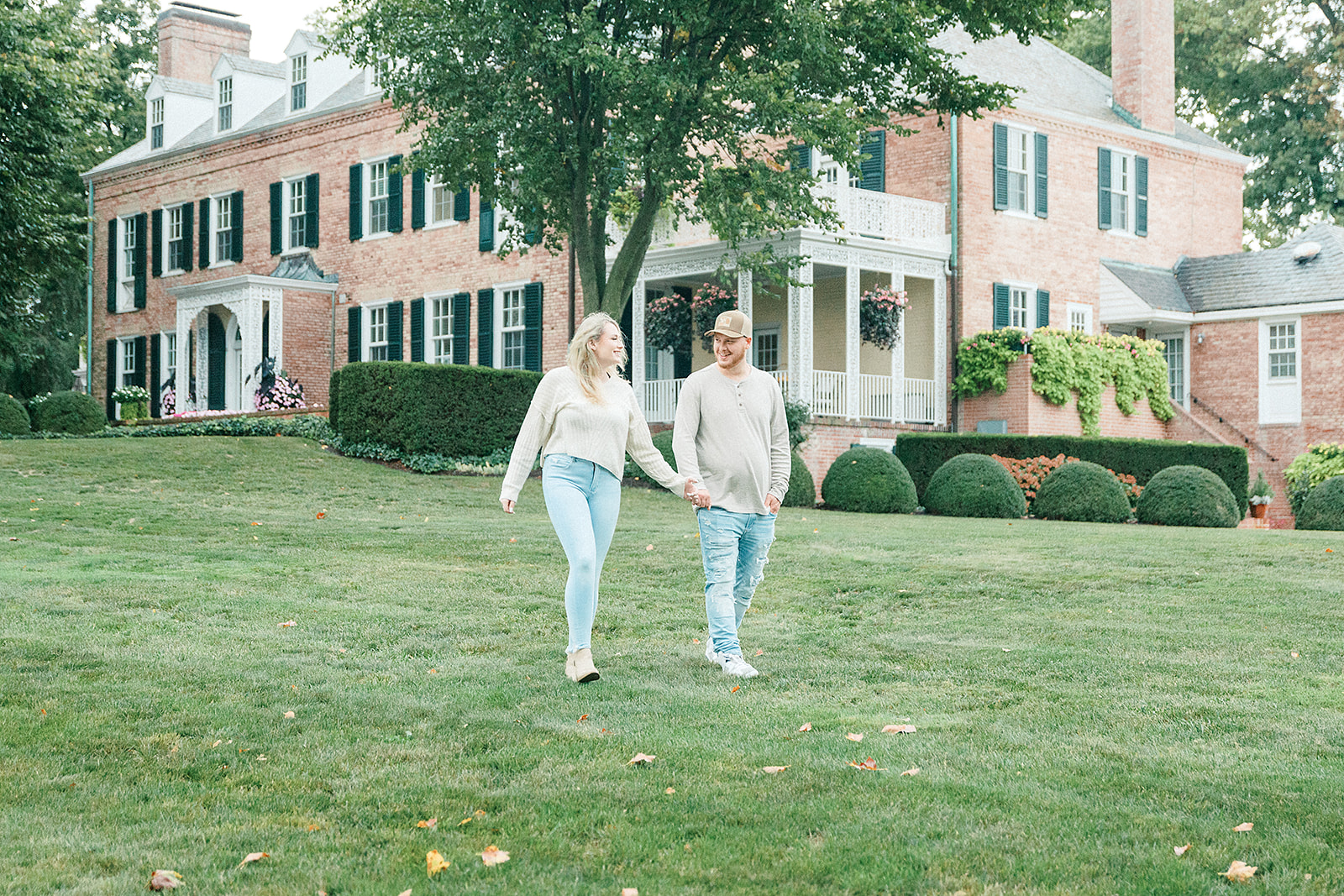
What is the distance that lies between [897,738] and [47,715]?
322cm

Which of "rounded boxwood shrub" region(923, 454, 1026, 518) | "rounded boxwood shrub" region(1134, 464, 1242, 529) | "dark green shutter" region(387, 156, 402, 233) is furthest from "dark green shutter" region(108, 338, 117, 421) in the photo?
"rounded boxwood shrub" region(1134, 464, 1242, 529)

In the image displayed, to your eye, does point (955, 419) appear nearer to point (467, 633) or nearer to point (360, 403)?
point (360, 403)

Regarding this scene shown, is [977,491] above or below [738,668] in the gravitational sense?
above

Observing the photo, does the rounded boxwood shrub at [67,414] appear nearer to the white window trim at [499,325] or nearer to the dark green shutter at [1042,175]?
the white window trim at [499,325]

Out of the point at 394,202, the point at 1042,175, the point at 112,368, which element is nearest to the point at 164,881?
the point at 1042,175

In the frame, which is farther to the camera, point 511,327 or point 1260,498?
point 511,327

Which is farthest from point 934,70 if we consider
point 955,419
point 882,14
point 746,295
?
point 955,419

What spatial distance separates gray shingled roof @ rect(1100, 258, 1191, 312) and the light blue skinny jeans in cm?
2084

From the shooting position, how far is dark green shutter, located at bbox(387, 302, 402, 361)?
2775 centimetres

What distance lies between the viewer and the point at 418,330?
27375 mm

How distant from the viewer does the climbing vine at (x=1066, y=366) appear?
2267 centimetres

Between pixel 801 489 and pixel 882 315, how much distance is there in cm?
444

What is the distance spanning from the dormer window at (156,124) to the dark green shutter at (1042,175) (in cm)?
2093

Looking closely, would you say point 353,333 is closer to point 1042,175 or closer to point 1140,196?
point 1042,175
